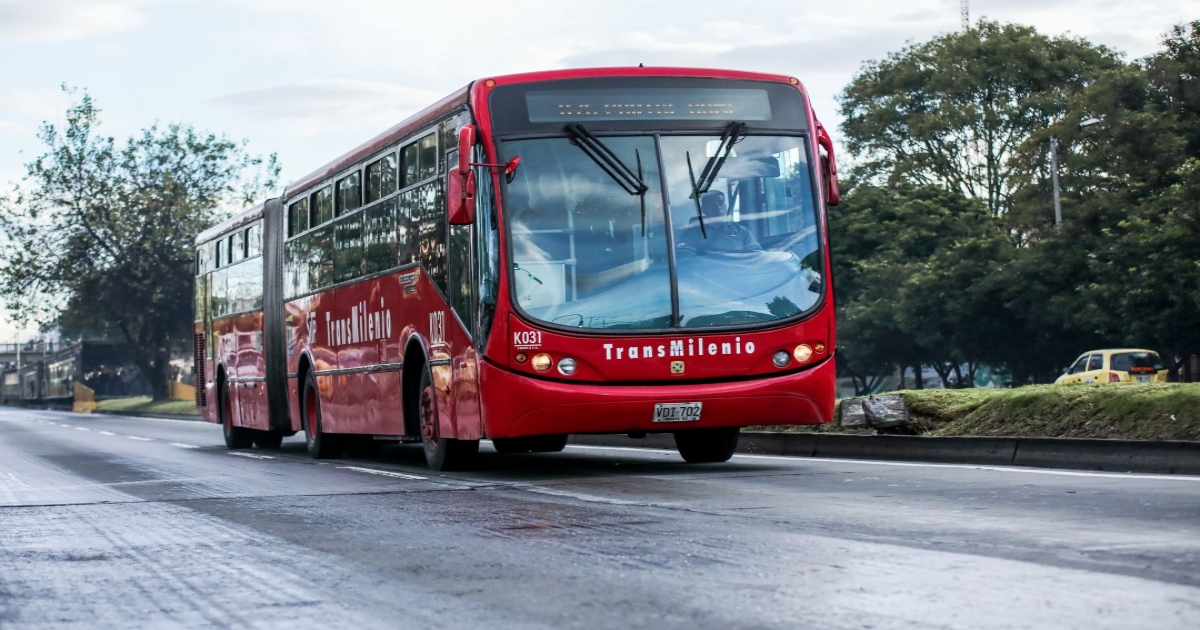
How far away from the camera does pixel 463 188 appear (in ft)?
44.5

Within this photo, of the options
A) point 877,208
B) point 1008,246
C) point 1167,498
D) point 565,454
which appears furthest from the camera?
point 877,208

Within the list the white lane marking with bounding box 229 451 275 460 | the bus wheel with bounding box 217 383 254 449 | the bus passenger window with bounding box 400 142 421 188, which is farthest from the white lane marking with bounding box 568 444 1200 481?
the bus wheel with bounding box 217 383 254 449

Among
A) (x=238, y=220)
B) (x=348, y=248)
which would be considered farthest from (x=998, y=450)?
(x=238, y=220)

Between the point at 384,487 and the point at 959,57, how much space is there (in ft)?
171

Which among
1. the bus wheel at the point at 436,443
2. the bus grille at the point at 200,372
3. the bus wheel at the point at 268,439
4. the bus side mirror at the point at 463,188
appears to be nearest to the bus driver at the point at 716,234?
the bus side mirror at the point at 463,188

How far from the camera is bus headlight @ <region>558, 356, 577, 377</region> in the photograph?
13195 mm

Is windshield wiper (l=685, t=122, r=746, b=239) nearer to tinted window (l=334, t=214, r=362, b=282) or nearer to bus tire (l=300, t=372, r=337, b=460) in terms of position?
tinted window (l=334, t=214, r=362, b=282)

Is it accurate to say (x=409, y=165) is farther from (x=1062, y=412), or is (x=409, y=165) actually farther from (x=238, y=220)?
(x=238, y=220)

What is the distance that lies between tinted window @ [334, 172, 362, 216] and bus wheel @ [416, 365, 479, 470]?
10.2 ft

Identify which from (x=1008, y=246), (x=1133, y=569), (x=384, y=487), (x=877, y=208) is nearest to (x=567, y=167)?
(x=384, y=487)

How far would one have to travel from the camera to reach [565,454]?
19.4 meters

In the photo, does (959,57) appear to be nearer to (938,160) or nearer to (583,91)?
(938,160)

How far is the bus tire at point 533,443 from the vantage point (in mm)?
15740

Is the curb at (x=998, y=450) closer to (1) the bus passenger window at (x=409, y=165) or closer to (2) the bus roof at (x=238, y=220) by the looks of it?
(1) the bus passenger window at (x=409, y=165)
